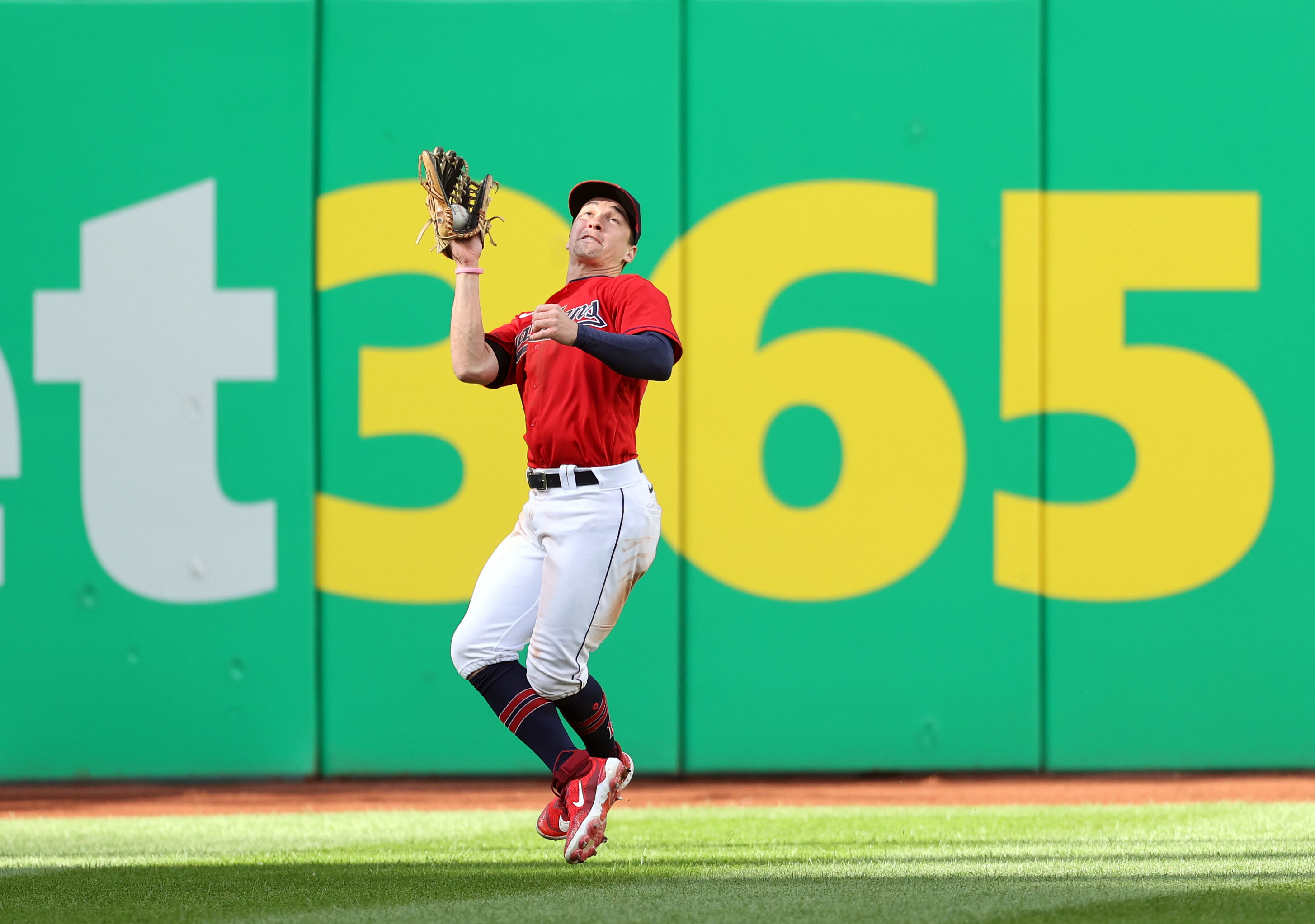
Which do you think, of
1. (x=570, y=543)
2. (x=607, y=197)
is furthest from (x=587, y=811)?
(x=607, y=197)

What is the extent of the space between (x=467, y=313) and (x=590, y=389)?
360 millimetres

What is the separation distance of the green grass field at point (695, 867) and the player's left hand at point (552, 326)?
1.25m

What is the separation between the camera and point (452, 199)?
3381mm

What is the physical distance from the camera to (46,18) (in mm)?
5105

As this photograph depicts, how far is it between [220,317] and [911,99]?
9.05 feet

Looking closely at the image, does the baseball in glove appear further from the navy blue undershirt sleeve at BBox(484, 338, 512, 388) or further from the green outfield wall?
the green outfield wall

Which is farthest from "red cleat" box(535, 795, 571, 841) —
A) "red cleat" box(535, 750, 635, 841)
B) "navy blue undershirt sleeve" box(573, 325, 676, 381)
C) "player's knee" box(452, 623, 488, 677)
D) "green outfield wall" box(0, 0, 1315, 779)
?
"green outfield wall" box(0, 0, 1315, 779)

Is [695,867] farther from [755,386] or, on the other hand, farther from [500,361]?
[755,386]

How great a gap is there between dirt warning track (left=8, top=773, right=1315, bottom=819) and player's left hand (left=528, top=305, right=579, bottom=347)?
2227 mm

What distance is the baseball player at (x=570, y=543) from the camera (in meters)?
3.33

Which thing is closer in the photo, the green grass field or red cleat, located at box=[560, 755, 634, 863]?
the green grass field

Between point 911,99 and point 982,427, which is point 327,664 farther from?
point 911,99

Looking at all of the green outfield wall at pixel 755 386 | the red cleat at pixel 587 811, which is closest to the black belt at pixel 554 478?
the red cleat at pixel 587 811

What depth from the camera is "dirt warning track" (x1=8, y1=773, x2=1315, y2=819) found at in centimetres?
483
